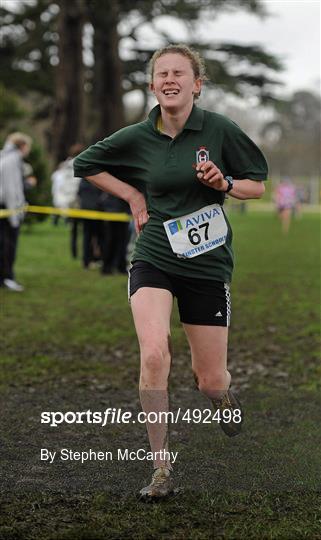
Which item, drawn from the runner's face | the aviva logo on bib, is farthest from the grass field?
the runner's face

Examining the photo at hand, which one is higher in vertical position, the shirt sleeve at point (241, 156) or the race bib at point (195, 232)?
the shirt sleeve at point (241, 156)

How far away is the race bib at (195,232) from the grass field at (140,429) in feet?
3.58

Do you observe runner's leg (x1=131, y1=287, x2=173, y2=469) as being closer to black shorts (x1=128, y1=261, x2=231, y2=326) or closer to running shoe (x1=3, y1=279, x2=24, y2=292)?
black shorts (x1=128, y1=261, x2=231, y2=326)

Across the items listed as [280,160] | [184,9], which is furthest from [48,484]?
[280,160]

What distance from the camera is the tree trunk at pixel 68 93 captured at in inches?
1155

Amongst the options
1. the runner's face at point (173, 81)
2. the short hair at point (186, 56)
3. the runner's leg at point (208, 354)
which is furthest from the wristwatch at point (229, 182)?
the runner's leg at point (208, 354)

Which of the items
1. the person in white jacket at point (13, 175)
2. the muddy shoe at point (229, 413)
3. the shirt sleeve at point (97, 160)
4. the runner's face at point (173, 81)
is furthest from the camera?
the person in white jacket at point (13, 175)

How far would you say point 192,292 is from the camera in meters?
4.54

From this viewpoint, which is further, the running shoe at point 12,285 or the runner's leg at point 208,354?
the running shoe at point 12,285

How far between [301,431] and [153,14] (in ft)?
86.3

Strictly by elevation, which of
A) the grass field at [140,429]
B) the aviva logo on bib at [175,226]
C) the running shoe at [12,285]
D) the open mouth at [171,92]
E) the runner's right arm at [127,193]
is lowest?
the running shoe at [12,285]

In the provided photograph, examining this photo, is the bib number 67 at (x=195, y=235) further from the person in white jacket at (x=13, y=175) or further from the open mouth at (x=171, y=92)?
the person in white jacket at (x=13, y=175)

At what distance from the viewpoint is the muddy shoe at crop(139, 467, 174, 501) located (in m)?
4.12

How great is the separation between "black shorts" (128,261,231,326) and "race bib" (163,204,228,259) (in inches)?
5.2
